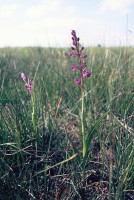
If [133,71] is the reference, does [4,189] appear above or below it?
below

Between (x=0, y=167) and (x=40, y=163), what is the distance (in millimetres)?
296

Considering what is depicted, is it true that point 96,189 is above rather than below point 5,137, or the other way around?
below

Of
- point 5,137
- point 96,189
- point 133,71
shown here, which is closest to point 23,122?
point 5,137

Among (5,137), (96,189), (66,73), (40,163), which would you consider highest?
(66,73)

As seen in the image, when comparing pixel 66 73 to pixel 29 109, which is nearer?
pixel 29 109

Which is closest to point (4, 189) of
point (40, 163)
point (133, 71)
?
point (40, 163)

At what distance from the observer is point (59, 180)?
164 cm

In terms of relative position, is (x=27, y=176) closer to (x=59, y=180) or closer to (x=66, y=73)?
(x=59, y=180)

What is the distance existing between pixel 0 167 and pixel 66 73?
2.23 metres

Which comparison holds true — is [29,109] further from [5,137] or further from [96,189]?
[96,189]

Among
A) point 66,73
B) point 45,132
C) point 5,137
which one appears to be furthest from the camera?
point 66,73

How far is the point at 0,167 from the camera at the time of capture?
62.5 inches

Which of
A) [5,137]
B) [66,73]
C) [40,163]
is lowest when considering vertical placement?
[40,163]

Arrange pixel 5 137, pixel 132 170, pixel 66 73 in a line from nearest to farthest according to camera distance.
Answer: pixel 132 170, pixel 5 137, pixel 66 73
